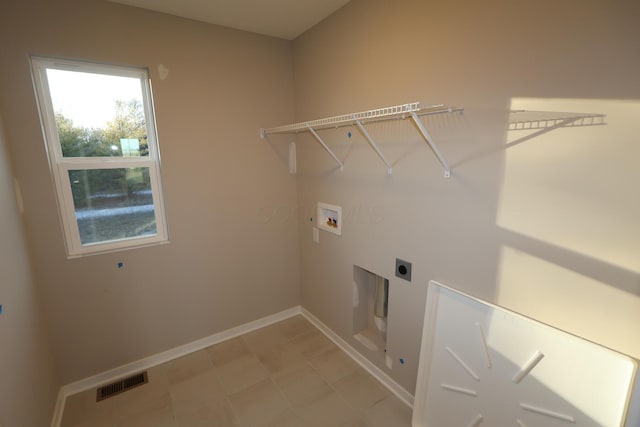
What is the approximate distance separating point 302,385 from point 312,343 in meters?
0.48

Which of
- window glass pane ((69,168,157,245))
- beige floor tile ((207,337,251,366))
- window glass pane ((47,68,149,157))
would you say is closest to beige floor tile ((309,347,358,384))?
beige floor tile ((207,337,251,366))

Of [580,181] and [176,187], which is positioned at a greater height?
[580,181]

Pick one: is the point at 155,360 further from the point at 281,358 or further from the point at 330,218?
the point at 330,218

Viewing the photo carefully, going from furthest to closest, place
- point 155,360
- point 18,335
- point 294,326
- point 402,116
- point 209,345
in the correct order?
point 294,326 → point 209,345 → point 155,360 → point 402,116 → point 18,335

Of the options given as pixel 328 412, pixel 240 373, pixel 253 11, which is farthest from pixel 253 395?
pixel 253 11

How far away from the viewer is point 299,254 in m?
3.00

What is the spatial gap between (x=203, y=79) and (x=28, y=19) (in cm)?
98

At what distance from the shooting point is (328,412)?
76.2 inches

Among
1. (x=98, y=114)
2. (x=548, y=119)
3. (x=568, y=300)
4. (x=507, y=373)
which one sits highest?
(x=98, y=114)

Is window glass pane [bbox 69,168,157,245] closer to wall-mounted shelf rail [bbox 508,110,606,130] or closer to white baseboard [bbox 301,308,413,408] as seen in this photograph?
white baseboard [bbox 301,308,413,408]

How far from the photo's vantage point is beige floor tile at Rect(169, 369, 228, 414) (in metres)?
2.00

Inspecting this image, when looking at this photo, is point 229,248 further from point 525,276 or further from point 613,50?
point 613,50

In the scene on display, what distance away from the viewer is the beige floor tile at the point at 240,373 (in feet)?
7.12

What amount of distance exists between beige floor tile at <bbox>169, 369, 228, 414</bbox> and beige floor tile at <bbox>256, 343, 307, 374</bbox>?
15.3 inches
